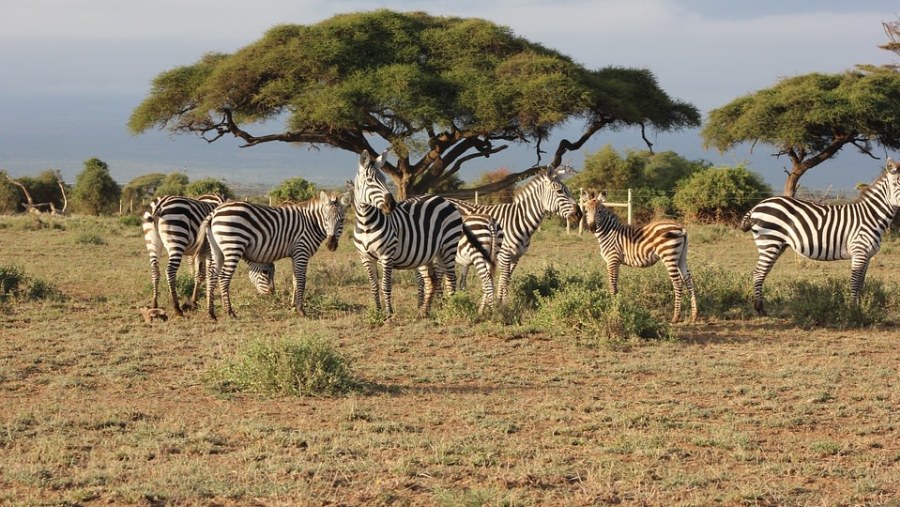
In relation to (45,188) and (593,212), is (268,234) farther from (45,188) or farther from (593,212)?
(45,188)

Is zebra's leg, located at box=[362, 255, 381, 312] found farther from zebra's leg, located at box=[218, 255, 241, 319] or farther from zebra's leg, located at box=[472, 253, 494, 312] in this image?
zebra's leg, located at box=[218, 255, 241, 319]

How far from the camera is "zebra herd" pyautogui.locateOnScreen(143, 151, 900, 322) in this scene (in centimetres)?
1258

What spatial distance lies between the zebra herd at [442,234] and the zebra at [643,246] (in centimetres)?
1

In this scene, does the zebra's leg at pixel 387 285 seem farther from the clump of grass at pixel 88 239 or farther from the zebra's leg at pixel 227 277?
the clump of grass at pixel 88 239

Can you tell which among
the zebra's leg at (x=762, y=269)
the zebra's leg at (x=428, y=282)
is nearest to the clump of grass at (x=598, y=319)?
the zebra's leg at (x=428, y=282)

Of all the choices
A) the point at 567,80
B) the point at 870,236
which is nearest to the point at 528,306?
the point at 870,236

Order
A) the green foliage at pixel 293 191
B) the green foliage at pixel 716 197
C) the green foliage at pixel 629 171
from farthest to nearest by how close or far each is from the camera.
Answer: the green foliage at pixel 629 171
the green foliage at pixel 293 191
the green foliage at pixel 716 197

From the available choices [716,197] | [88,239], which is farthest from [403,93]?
[716,197]

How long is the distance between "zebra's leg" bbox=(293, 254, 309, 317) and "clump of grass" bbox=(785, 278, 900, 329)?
6.04 meters

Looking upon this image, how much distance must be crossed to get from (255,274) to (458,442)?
7.86 m

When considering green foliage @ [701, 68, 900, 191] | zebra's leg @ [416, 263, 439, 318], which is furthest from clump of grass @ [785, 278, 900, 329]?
green foliage @ [701, 68, 900, 191]

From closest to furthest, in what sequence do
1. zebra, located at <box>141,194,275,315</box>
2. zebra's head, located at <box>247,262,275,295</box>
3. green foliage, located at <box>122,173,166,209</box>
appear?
zebra, located at <box>141,194,275,315</box> < zebra's head, located at <box>247,262,275,295</box> < green foliage, located at <box>122,173,166,209</box>

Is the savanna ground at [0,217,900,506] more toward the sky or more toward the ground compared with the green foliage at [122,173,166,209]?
more toward the ground

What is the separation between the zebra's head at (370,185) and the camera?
12.4 m
